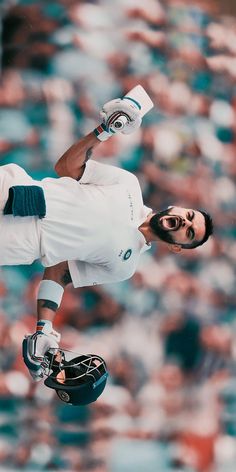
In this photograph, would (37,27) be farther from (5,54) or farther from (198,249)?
(198,249)

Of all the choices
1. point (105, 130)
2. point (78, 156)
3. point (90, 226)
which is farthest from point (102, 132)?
point (90, 226)

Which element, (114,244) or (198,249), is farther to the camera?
(198,249)

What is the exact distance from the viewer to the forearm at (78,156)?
2.32m

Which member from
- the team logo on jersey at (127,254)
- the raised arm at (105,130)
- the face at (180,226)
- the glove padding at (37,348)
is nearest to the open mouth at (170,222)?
the face at (180,226)

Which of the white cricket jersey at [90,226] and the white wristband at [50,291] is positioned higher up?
the white cricket jersey at [90,226]

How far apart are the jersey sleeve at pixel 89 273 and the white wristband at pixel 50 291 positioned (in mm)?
71

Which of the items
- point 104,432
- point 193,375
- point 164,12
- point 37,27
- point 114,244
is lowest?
point 104,432

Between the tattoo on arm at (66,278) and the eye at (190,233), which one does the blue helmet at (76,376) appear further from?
the eye at (190,233)

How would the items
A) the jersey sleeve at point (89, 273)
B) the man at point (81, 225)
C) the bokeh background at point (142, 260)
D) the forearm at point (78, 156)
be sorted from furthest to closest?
the bokeh background at point (142, 260), the jersey sleeve at point (89, 273), the forearm at point (78, 156), the man at point (81, 225)

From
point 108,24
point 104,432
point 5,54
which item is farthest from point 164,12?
point 104,432

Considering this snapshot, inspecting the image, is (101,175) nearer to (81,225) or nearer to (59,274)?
(81,225)

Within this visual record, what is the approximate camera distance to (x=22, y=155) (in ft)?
8.73

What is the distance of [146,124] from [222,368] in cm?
101

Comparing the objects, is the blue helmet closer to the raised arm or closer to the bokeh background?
the bokeh background
